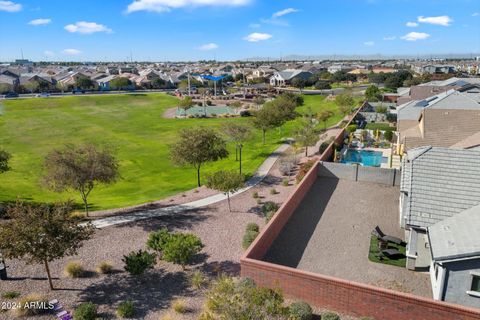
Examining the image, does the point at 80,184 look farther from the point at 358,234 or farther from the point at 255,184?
the point at 358,234

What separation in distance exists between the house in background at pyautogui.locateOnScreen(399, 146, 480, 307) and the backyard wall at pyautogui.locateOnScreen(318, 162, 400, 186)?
8.09 meters

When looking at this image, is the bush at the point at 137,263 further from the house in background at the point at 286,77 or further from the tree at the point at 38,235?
the house in background at the point at 286,77

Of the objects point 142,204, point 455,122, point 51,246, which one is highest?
point 455,122

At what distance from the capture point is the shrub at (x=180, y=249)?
17609 mm

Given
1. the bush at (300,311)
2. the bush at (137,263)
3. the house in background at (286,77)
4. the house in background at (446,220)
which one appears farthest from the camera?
the house in background at (286,77)

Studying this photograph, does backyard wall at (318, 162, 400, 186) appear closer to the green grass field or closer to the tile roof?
the green grass field

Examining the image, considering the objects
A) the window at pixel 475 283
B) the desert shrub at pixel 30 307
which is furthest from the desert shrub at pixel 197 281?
the window at pixel 475 283

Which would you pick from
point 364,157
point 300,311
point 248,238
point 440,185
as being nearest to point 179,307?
point 300,311

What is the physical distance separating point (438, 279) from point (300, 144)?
2650 cm

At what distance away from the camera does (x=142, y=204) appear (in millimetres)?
28547

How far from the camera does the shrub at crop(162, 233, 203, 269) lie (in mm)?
17609

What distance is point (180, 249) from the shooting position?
695 inches

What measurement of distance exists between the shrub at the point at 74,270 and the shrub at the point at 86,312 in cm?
370

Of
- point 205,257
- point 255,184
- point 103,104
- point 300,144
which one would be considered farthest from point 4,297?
point 103,104
